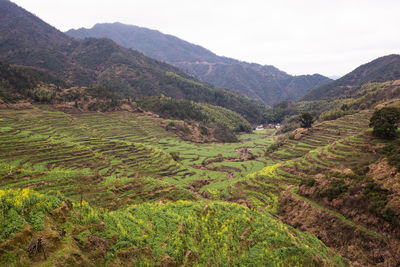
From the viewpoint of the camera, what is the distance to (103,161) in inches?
1709

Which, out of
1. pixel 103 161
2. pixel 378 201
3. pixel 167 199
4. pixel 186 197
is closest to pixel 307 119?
pixel 378 201

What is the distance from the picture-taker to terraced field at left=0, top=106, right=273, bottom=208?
23.2 metres

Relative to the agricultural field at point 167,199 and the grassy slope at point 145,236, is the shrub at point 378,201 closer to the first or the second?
the agricultural field at point 167,199

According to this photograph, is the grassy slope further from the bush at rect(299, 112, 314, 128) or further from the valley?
the bush at rect(299, 112, 314, 128)

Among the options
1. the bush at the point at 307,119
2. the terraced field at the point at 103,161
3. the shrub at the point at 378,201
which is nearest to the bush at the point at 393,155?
the shrub at the point at 378,201

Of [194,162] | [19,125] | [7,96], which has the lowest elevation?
[194,162]

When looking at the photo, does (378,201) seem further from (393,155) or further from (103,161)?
(103,161)

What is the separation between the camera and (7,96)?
6456 cm

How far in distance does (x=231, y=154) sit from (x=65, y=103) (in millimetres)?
66315

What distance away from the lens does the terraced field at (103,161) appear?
2319 centimetres

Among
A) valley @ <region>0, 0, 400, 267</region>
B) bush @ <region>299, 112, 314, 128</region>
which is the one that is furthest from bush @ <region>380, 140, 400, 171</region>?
bush @ <region>299, 112, 314, 128</region>

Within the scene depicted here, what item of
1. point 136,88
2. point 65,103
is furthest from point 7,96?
point 136,88

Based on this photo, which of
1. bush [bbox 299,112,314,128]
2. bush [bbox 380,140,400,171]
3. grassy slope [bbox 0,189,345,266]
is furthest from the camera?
bush [bbox 299,112,314,128]

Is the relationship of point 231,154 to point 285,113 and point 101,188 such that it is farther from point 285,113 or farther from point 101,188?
point 285,113
